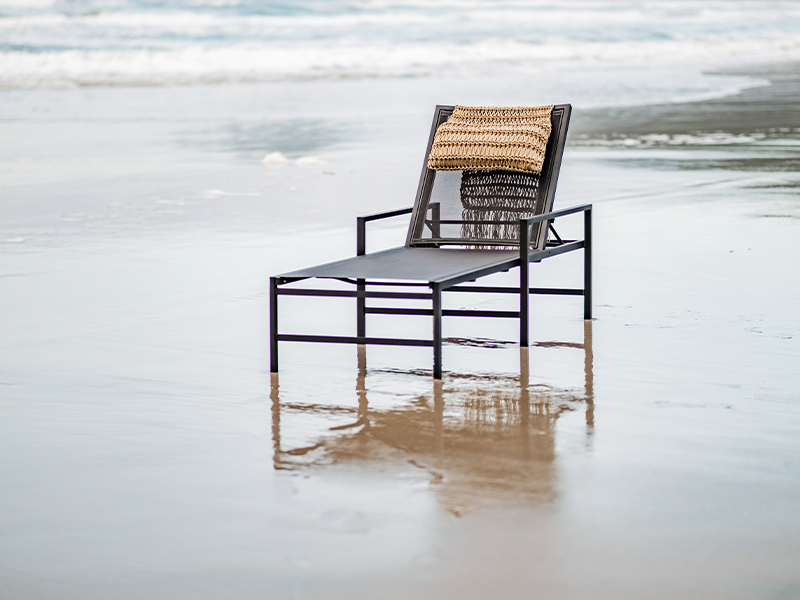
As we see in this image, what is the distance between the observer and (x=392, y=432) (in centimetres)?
396

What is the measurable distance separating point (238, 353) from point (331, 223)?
3805 mm

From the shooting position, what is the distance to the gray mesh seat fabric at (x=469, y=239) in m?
4.86

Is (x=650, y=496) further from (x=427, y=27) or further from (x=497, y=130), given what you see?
(x=427, y=27)

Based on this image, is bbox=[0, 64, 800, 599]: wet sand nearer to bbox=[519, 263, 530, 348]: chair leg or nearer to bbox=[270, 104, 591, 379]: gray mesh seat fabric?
bbox=[519, 263, 530, 348]: chair leg

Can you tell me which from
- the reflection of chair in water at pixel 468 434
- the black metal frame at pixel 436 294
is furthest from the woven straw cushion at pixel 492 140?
the reflection of chair in water at pixel 468 434

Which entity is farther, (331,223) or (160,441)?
(331,223)

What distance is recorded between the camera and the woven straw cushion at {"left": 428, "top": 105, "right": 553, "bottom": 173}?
5816 mm

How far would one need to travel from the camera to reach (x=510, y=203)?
5.98 m

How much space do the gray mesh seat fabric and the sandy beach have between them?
8.6 inches

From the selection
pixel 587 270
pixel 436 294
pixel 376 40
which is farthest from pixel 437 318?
pixel 376 40

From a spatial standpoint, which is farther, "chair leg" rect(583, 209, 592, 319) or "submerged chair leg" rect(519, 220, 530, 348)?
"chair leg" rect(583, 209, 592, 319)

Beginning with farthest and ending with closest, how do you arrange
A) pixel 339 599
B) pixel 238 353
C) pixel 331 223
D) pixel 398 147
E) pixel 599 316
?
pixel 398 147 < pixel 331 223 < pixel 599 316 < pixel 238 353 < pixel 339 599

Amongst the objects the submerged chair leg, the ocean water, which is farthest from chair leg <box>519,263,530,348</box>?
the ocean water

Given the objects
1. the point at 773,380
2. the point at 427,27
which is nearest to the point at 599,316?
the point at 773,380
